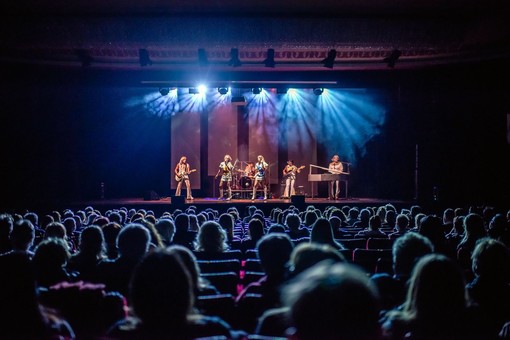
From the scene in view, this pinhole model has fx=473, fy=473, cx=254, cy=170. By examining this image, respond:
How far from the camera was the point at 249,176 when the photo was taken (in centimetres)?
1728

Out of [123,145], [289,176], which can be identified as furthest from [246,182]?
[123,145]

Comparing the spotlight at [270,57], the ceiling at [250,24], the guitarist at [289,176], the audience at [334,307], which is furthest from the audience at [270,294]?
the guitarist at [289,176]

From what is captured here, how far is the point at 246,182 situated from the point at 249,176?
1.49 ft

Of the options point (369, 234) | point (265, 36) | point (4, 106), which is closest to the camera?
point (369, 234)

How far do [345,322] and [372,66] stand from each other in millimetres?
12475

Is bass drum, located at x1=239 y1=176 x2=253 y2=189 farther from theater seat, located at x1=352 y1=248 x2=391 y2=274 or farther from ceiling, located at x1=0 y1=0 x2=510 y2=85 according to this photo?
theater seat, located at x1=352 y1=248 x2=391 y2=274

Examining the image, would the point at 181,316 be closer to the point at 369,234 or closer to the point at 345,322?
the point at 345,322

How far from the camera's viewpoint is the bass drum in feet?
57.7

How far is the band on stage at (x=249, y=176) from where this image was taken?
1622 cm

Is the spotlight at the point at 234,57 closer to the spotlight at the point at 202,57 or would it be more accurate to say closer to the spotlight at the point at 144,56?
the spotlight at the point at 202,57

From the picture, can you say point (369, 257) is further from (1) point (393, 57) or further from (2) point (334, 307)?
(1) point (393, 57)

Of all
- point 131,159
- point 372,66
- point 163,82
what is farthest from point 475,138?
point 131,159

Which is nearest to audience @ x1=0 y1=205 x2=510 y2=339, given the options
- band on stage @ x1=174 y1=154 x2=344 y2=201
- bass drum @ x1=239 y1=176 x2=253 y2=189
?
band on stage @ x1=174 y1=154 x2=344 y2=201

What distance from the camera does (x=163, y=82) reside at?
40.8ft
